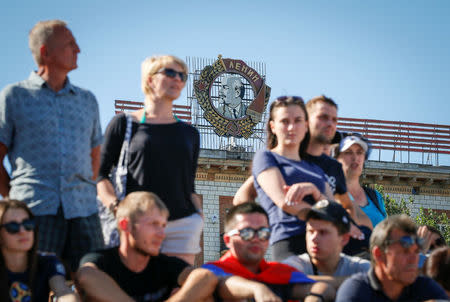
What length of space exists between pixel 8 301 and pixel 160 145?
63.5 inches

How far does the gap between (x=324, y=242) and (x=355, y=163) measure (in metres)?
1.64

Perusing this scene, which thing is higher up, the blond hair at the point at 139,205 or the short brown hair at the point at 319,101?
the short brown hair at the point at 319,101

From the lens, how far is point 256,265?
200 inches

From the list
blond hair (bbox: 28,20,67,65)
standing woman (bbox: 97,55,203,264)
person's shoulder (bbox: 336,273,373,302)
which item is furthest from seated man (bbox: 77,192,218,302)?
blond hair (bbox: 28,20,67,65)

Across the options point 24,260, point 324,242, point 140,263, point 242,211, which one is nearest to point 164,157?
point 242,211

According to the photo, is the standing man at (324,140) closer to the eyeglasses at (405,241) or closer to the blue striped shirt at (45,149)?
the eyeglasses at (405,241)

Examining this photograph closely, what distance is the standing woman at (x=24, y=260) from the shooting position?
4715mm

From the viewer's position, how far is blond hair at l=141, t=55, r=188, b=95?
562 cm

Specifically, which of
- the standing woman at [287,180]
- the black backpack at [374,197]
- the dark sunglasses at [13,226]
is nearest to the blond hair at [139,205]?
the dark sunglasses at [13,226]

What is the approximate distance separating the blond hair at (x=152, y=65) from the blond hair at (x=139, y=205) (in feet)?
3.55

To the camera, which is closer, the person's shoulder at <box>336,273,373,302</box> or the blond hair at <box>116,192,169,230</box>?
the person's shoulder at <box>336,273,373,302</box>

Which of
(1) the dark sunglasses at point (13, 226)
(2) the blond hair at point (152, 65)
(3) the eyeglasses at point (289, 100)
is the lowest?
(1) the dark sunglasses at point (13, 226)

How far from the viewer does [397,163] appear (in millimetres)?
34781

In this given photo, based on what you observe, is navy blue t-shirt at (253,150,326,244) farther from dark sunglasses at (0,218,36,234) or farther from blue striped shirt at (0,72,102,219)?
dark sunglasses at (0,218,36,234)
